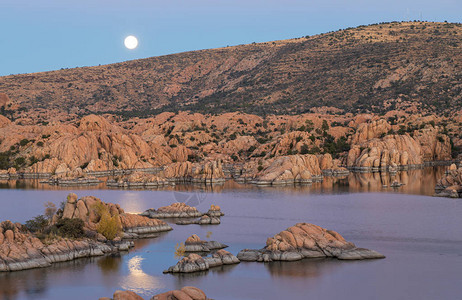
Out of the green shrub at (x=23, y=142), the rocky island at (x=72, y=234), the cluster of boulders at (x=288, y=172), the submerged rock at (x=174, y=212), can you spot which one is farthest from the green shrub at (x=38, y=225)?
the green shrub at (x=23, y=142)

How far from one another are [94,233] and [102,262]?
6.43 meters

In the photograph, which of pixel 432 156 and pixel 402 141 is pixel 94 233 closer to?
pixel 402 141

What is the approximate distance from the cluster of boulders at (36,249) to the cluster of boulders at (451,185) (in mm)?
60774

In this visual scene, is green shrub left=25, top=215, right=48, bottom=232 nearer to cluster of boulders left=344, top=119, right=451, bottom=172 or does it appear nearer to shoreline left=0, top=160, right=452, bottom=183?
shoreline left=0, top=160, right=452, bottom=183

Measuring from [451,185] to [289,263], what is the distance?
58957 millimetres

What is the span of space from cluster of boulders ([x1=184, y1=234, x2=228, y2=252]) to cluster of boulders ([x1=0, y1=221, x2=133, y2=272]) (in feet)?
20.2

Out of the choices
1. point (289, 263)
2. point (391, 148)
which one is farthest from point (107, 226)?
point (391, 148)

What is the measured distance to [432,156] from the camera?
17388 cm

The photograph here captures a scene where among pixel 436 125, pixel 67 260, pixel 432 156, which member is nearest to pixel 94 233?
pixel 67 260

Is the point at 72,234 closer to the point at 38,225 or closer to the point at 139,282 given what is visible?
the point at 38,225

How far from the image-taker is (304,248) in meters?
53.9

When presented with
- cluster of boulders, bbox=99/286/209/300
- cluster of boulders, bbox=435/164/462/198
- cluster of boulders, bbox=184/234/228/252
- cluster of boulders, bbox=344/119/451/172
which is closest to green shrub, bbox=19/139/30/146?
cluster of boulders, bbox=344/119/451/172

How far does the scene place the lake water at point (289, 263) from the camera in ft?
148

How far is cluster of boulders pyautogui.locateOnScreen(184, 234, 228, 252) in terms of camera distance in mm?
57500
